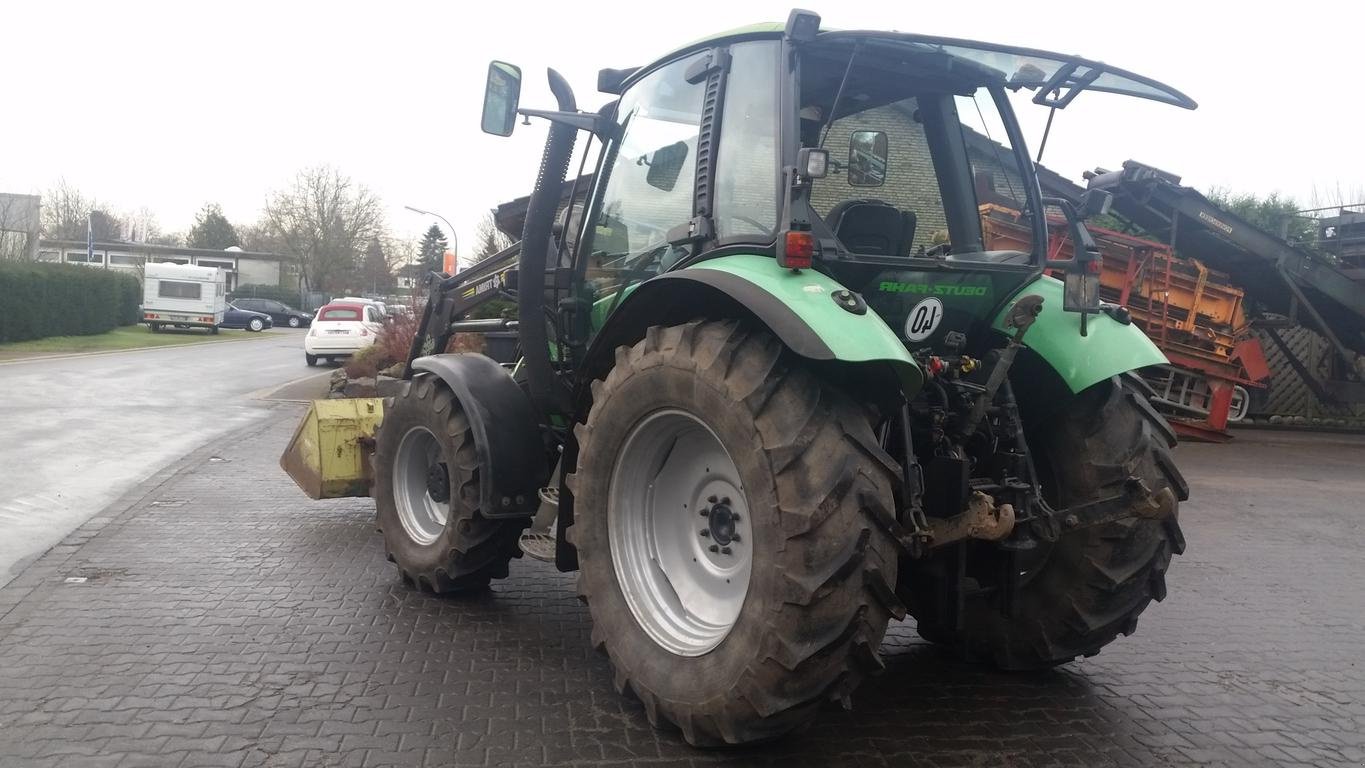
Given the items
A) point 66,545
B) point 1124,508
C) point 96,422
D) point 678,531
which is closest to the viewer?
point 1124,508

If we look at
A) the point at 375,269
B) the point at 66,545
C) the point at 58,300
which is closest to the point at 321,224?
the point at 375,269

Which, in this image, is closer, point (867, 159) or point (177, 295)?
point (867, 159)

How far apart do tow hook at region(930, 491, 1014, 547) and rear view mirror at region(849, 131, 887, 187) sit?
140 centimetres

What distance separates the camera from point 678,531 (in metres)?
4.07

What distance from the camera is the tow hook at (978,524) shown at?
3557 mm

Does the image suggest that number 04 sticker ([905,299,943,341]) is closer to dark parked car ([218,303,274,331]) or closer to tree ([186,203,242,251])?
dark parked car ([218,303,274,331])

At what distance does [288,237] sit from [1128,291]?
2338 inches

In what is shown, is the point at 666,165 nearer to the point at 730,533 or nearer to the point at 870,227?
the point at 870,227

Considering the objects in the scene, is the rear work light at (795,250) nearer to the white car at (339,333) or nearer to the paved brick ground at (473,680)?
the paved brick ground at (473,680)

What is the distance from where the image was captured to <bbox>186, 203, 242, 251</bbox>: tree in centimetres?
8731

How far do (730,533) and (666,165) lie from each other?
172 cm

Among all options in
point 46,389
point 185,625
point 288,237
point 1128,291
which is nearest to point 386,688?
point 185,625

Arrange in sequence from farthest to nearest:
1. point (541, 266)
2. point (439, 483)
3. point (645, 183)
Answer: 1. point (439, 483)
2. point (541, 266)
3. point (645, 183)

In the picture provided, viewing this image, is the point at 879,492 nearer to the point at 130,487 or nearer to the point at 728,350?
the point at 728,350
